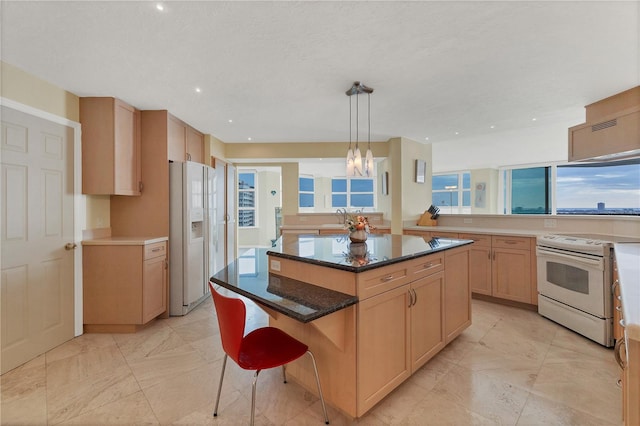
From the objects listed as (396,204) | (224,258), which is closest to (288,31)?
(396,204)

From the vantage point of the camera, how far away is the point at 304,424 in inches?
62.7

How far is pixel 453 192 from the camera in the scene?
868 centimetres

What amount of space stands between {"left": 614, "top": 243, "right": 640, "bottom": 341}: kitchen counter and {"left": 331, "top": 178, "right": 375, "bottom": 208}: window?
5902 millimetres

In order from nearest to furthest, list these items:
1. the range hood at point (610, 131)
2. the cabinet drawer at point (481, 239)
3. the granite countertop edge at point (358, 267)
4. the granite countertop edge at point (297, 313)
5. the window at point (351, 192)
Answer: the granite countertop edge at point (297, 313), the granite countertop edge at point (358, 267), the range hood at point (610, 131), the cabinet drawer at point (481, 239), the window at point (351, 192)

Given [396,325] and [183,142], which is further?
[183,142]

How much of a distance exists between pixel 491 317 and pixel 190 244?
3684 millimetres

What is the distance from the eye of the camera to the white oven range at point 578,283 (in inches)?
97.0

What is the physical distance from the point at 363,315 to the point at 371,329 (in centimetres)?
13

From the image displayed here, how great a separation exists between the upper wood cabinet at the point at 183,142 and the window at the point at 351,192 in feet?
13.9

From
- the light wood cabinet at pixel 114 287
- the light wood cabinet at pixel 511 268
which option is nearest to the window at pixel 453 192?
the light wood cabinet at pixel 511 268

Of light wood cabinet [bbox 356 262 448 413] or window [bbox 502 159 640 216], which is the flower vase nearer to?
light wood cabinet [bbox 356 262 448 413]

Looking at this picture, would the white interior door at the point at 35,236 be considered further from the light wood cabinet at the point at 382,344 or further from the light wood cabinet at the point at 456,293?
the light wood cabinet at the point at 456,293

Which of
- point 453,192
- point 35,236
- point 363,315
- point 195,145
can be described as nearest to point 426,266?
point 363,315

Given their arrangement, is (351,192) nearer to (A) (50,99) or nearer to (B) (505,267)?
(B) (505,267)
